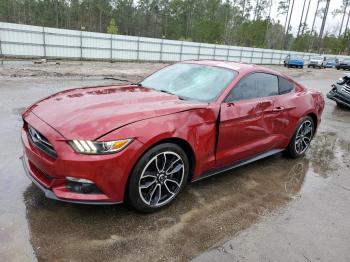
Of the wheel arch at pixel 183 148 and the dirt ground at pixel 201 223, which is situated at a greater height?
the wheel arch at pixel 183 148

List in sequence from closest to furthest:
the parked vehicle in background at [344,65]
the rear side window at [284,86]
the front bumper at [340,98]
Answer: the rear side window at [284,86], the front bumper at [340,98], the parked vehicle in background at [344,65]

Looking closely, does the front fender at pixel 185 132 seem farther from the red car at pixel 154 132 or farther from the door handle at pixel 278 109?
the door handle at pixel 278 109

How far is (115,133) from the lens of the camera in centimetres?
284

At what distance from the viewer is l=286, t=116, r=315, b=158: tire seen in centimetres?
518

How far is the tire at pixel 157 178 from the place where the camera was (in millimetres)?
3037

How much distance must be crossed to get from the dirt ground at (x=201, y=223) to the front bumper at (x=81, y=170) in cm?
37

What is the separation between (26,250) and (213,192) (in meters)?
2.19

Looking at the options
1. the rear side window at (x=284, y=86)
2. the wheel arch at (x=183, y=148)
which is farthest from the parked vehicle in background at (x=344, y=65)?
the wheel arch at (x=183, y=148)

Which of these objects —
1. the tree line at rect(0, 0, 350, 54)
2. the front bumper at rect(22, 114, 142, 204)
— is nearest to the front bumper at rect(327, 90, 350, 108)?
the front bumper at rect(22, 114, 142, 204)

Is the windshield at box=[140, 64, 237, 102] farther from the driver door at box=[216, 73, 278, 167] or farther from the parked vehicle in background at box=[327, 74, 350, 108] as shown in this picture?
the parked vehicle in background at box=[327, 74, 350, 108]

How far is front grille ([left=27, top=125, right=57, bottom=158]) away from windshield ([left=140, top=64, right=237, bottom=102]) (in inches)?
65.5

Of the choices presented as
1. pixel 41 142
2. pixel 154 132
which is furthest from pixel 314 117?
pixel 41 142

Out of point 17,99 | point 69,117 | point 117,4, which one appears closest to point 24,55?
point 17,99

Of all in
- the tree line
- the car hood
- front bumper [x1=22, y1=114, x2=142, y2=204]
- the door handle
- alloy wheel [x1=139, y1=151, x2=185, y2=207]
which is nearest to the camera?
front bumper [x1=22, y1=114, x2=142, y2=204]
